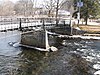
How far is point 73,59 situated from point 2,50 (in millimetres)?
11261

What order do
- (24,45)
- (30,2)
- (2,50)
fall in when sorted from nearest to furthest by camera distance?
1. (2,50)
2. (24,45)
3. (30,2)

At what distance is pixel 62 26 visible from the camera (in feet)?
194

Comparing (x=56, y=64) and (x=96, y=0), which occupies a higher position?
(x=96, y=0)

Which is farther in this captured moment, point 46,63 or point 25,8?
point 25,8

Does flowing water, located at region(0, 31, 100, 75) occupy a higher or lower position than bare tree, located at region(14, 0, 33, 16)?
lower

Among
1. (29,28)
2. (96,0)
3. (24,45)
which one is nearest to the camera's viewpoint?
(24,45)

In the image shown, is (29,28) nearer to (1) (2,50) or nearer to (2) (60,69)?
(1) (2,50)

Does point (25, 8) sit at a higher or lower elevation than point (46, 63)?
higher

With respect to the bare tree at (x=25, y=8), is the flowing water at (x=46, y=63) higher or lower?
lower

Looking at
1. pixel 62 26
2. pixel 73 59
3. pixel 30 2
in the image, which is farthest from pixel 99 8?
pixel 30 2

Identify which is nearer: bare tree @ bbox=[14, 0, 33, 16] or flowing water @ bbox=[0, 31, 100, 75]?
flowing water @ bbox=[0, 31, 100, 75]

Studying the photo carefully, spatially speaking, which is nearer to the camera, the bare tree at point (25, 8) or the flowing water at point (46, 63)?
the flowing water at point (46, 63)

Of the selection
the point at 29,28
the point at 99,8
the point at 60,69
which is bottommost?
the point at 60,69

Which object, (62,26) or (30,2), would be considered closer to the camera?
(62,26)
